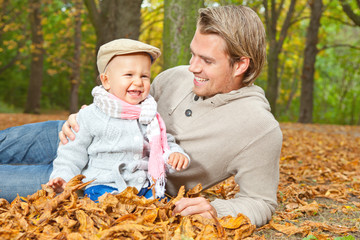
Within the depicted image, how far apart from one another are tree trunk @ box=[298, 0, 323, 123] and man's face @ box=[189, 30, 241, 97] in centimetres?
1196

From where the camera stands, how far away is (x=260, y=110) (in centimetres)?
281

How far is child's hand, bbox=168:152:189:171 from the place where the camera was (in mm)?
2549

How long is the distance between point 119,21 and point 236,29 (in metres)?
4.44

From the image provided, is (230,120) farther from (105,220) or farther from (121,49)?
(105,220)

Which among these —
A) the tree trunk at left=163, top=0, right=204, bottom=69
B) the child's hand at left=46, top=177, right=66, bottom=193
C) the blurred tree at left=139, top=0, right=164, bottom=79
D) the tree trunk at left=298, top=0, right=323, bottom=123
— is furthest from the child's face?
the tree trunk at left=298, top=0, right=323, bottom=123

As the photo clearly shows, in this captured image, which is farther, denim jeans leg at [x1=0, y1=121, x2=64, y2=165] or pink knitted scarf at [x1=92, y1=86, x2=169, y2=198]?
denim jeans leg at [x1=0, y1=121, x2=64, y2=165]

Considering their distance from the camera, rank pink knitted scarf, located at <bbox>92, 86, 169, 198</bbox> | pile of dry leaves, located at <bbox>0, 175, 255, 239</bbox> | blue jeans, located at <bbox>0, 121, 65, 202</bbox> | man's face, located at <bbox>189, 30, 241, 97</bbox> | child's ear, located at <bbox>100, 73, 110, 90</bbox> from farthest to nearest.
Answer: blue jeans, located at <bbox>0, 121, 65, 202</bbox>
man's face, located at <bbox>189, 30, 241, 97</bbox>
child's ear, located at <bbox>100, 73, 110, 90</bbox>
pink knitted scarf, located at <bbox>92, 86, 169, 198</bbox>
pile of dry leaves, located at <bbox>0, 175, 255, 239</bbox>

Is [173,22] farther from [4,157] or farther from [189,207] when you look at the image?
[189,207]

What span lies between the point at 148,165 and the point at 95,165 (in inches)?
13.7

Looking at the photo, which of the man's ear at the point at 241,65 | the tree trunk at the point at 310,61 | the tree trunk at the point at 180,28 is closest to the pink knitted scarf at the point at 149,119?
the man's ear at the point at 241,65

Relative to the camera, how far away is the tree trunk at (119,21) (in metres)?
6.79

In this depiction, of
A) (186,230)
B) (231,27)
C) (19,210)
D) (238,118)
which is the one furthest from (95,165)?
(231,27)

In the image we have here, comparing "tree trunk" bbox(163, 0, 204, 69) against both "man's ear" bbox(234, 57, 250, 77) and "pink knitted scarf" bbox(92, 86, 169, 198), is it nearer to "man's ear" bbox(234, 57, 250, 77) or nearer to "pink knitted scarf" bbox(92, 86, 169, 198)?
"man's ear" bbox(234, 57, 250, 77)

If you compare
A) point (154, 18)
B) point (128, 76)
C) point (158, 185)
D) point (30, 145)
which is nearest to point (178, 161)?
point (158, 185)
